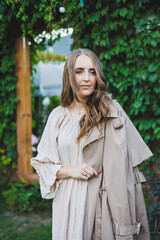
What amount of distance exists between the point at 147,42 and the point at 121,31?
16.8 inches

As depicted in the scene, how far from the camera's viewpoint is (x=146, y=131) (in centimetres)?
296

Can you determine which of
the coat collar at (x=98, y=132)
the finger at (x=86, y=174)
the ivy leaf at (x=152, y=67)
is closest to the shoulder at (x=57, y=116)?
the coat collar at (x=98, y=132)

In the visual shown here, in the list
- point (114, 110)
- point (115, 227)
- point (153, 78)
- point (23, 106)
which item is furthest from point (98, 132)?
point (23, 106)

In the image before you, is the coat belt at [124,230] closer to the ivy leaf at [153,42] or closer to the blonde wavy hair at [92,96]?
the blonde wavy hair at [92,96]

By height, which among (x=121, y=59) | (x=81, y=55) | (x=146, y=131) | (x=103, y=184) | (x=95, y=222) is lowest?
(x=95, y=222)

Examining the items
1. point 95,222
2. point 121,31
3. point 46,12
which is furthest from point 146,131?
point 46,12

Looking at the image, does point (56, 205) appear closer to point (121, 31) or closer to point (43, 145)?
point (43, 145)

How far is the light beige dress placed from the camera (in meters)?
1.62

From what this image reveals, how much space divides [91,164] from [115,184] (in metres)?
0.20

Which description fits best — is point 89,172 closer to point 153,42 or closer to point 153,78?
point 153,78

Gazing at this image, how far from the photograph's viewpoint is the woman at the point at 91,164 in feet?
4.95

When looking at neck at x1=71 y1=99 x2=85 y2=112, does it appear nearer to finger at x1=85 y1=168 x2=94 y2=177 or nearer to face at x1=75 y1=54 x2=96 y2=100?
face at x1=75 y1=54 x2=96 y2=100

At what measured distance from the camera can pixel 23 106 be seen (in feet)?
13.7

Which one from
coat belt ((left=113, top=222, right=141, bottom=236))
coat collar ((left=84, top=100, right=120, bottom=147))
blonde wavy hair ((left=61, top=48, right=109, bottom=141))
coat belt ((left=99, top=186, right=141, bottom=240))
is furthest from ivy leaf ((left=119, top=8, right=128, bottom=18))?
coat belt ((left=113, top=222, right=141, bottom=236))
